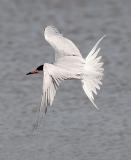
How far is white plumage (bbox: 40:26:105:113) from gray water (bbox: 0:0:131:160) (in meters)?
0.80

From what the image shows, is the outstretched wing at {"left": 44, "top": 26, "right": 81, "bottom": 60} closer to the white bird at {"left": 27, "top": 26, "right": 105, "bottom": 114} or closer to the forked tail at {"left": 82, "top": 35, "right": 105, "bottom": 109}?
the white bird at {"left": 27, "top": 26, "right": 105, "bottom": 114}

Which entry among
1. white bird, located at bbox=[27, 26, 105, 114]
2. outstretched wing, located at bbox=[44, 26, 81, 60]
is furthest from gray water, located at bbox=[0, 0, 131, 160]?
outstretched wing, located at bbox=[44, 26, 81, 60]

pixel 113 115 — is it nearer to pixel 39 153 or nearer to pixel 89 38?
pixel 39 153

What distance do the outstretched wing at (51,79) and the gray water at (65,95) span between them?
4.07 feet

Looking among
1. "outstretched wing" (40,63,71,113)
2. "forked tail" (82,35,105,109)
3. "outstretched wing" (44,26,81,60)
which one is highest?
"outstretched wing" (44,26,81,60)

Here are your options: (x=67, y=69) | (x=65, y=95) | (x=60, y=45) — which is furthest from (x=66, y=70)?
(x=65, y=95)

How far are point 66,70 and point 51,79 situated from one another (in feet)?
0.85

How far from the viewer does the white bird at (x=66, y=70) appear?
19.4 ft

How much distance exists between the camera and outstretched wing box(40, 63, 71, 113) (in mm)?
5789

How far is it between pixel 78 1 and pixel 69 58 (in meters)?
4.61

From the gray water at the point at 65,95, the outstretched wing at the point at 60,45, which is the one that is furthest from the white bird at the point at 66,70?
the gray water at the point at 65,95

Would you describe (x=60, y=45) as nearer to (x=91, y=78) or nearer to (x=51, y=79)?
(x=91, y=78)

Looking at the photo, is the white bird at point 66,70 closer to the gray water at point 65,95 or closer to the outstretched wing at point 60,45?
the outstretched wing at point 60,45

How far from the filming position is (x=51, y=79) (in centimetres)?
595
